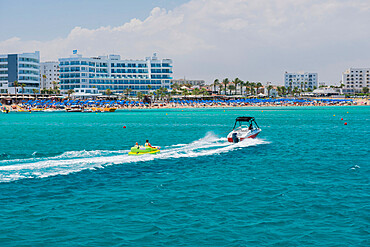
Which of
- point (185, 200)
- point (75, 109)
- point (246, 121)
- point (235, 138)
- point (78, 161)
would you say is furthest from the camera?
point (75, 109)

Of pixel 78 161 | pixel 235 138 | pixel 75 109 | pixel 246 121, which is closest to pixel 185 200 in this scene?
pixel 78 161

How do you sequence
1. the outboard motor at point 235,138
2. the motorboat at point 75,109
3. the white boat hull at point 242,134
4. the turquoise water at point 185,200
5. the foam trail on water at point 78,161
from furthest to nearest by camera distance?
the motorboat at point 75,109 → the white boat hull at point 242,134 → the outboard motor at point 235,138 → the foam trail on water at point 78,161 → the turquoise water at point 185,200

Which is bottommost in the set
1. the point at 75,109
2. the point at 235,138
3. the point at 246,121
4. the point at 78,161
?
the point at 78,161

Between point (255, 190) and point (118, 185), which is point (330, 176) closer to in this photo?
point (255, 190)

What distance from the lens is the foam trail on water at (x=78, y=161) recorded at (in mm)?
31703

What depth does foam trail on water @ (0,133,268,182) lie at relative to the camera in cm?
3170

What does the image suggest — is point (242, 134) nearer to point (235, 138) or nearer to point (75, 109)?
point (235, 138)

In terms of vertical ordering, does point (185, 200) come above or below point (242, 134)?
below

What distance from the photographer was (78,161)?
3647 cm

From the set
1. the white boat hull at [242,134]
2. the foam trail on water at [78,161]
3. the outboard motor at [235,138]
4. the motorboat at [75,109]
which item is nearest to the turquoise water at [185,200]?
the foam trail on water at [78,161]

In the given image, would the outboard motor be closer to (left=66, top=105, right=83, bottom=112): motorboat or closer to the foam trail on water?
the foam trail on water

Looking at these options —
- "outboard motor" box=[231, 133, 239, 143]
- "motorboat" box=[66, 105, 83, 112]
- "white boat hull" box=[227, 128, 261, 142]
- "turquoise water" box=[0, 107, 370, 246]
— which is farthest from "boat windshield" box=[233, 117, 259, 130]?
"motorboat" box=[66, 105, 83, 112]

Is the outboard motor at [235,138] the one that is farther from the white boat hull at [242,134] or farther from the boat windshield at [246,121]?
the boat windshield at [246,121]

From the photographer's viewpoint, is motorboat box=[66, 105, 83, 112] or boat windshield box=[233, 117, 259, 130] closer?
boat windshield box=[233, 117, 259, 130]
